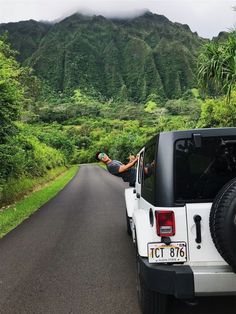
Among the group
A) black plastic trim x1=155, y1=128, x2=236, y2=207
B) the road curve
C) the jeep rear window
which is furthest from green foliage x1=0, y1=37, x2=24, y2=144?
the jeep rear window

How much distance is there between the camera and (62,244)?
913cm

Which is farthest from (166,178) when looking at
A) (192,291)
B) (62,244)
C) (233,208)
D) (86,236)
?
(86,236)

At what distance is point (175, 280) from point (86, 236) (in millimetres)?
5888

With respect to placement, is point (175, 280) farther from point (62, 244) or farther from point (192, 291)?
point (62, 244)

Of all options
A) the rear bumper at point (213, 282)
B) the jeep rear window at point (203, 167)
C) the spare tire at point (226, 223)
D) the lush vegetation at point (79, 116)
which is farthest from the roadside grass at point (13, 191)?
the spare tire at point (226, 223)

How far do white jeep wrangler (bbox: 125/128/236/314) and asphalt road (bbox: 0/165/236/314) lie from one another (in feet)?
2.65

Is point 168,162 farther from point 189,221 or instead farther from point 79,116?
point 79,116

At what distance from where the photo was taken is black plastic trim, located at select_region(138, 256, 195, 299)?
425cm

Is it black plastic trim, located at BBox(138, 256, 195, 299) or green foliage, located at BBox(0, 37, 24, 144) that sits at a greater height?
green foliage, located at BBox(0, 37, 24, 144)

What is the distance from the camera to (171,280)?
4277 millimetres

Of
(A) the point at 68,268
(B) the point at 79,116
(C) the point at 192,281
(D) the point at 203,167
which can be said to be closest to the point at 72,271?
(A) the point at 68,268

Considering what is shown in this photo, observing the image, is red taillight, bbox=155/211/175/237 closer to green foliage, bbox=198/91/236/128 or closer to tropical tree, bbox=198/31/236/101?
tropical tree, bbox=198/31/236/101

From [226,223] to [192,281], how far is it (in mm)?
651

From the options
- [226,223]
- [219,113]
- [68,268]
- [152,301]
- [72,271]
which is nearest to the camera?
[226,223]
